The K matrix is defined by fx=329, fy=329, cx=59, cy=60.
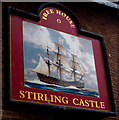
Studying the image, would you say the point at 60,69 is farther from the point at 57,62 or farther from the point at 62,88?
the point at 62,88

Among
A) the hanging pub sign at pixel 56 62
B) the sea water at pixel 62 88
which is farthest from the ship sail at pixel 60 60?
the sea water at pixel 62 88

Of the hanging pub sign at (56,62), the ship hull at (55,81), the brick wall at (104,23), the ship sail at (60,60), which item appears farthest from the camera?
the brick wall at (104,23)

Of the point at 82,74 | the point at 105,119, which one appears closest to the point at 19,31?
the point at 82,74

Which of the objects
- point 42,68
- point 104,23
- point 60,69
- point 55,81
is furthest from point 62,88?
point 104,23

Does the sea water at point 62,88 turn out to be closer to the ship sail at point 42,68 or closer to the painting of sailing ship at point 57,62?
the painting of sailing ship at point 57,62

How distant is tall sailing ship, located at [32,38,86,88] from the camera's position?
5836mm

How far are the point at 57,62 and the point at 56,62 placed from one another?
0.02 m

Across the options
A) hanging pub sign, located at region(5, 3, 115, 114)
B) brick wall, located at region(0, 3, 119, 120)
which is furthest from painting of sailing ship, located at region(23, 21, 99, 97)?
brick wall, located at region(0, 3, 119, 120)

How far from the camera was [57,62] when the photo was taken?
241 inches

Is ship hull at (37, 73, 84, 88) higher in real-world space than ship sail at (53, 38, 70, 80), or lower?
lower

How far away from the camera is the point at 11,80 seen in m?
5.36

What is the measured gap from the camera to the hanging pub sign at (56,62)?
557 centimetres

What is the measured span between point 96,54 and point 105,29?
3.15 ft

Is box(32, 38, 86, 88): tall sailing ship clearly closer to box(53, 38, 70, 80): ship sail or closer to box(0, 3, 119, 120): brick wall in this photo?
box(53, 38, 70, 80): ship sail
